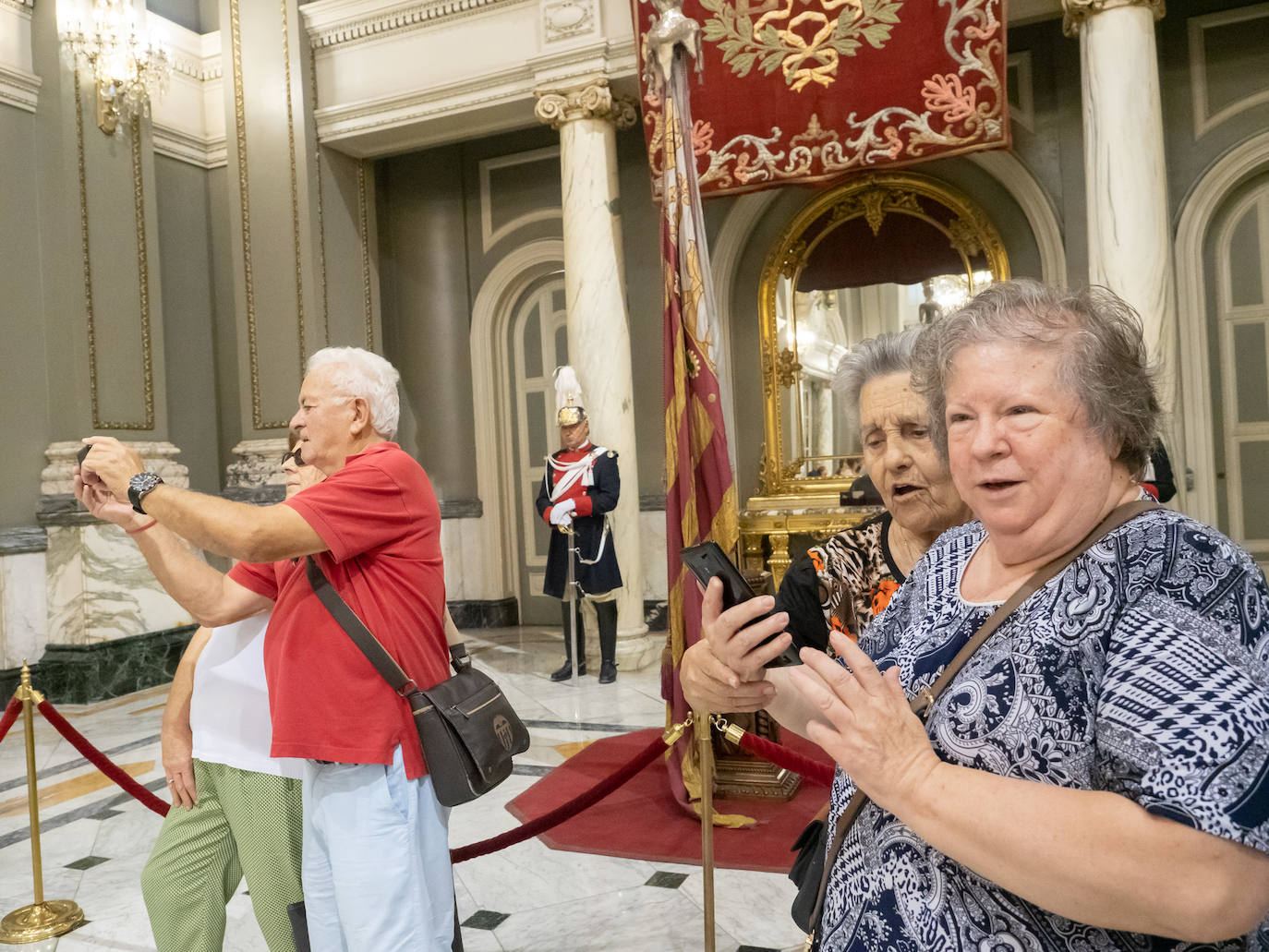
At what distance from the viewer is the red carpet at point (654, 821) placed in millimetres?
3588

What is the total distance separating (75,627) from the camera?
21.4ft

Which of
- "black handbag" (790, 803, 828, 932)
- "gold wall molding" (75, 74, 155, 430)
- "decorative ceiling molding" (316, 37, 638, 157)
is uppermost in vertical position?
"decorative ceiling molding" (316, 37, 638, 157)

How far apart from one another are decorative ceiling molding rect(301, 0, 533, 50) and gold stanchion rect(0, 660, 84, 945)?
6.07 meters

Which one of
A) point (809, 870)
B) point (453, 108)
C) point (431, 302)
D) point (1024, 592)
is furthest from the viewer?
point (431, 302)

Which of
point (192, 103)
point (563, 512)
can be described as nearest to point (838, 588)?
point (563, 512)

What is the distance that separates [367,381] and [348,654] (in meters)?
0.62

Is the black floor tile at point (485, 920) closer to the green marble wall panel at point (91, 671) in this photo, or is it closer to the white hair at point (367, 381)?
the white hair at point (367, 381)

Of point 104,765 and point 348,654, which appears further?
point 104,765

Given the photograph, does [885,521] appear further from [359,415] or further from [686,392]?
[686,392]

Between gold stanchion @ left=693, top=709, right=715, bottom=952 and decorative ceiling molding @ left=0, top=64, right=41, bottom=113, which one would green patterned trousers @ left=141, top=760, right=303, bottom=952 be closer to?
gold stanchion @ left=693, top=709, right=715, bottom=952

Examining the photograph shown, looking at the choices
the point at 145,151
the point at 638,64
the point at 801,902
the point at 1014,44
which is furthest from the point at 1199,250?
the point at 145,151

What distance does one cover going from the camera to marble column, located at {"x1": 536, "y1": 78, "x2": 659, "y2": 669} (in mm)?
7070

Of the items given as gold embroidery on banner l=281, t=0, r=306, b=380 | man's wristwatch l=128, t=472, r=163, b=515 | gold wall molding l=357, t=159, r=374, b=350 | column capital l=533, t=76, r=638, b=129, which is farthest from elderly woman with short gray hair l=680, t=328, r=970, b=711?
gold wall molding l=357, t=159, r=374, b=350

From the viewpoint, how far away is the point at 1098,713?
0.94m
